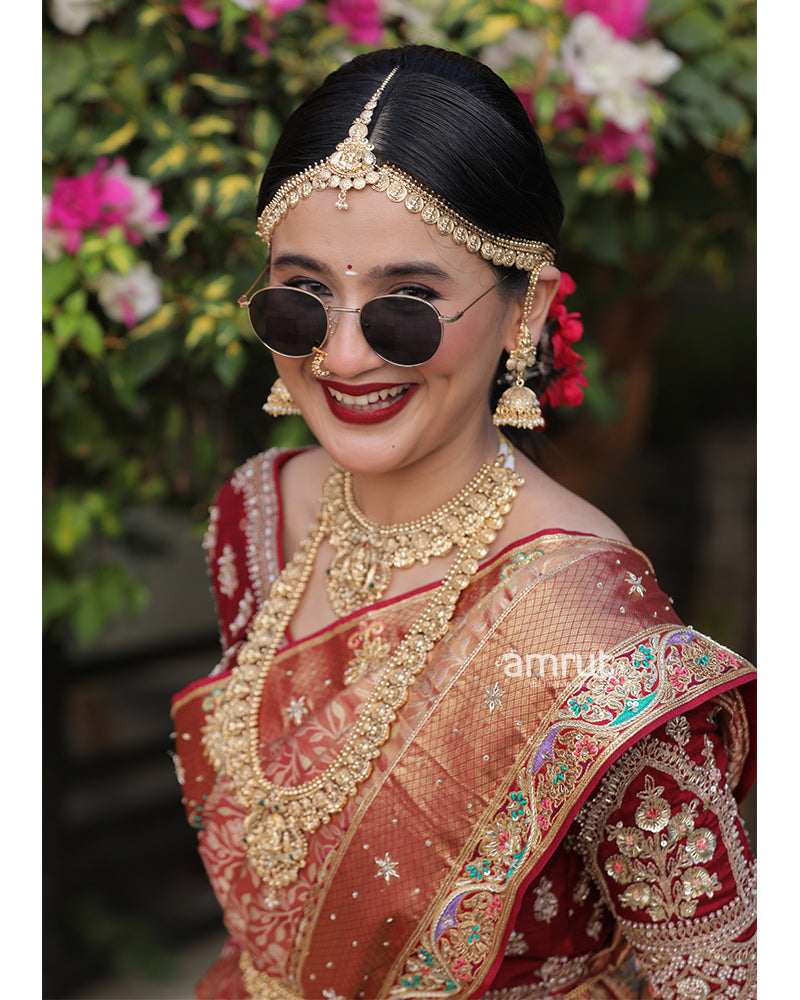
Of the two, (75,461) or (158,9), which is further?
(75,461)

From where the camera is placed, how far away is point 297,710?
59.8 inches

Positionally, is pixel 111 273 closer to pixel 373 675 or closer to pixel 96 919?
pixel 373 675

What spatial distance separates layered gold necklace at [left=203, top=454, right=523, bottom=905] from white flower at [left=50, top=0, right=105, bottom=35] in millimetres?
1209

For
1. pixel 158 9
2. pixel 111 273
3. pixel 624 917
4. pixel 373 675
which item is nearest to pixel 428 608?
pixel 373 675

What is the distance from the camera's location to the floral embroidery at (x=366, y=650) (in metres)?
1.46

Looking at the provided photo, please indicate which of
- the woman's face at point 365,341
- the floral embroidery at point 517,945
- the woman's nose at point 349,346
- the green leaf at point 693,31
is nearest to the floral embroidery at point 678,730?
the floral embroidery at point 517,945

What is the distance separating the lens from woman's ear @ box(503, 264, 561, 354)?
1.42 metres

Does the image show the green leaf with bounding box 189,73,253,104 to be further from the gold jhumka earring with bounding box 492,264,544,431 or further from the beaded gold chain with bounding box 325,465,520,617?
the gold jhumka earring with bounding box 492,264,544,431

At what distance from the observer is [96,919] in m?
3.25

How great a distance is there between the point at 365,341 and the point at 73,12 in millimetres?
1312

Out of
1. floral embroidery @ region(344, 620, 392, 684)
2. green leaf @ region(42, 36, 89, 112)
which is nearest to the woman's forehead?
floral embroidery @ region(344, 620, 392, 684)

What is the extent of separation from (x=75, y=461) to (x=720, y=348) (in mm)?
4038

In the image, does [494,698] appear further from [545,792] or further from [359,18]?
[359,18]

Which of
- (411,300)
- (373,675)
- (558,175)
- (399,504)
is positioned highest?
(558,175)
